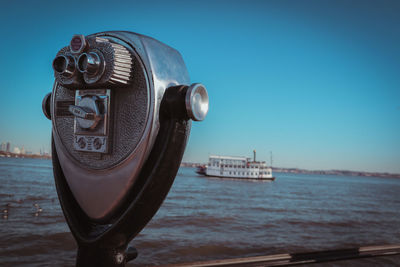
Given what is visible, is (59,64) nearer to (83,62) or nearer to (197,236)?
(83,62)

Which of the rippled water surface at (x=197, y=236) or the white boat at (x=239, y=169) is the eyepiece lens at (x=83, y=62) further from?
the white boat at (x=239, y=169)

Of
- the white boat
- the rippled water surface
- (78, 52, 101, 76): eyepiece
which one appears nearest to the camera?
(78, 52, 101, 76): eyepiece

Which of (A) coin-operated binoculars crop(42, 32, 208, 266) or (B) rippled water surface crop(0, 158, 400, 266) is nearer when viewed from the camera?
(A) coin-operated binoculars crop(42, 32, 208, 266)

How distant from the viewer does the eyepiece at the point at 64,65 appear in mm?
1029

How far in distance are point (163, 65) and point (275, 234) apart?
38.4 feet

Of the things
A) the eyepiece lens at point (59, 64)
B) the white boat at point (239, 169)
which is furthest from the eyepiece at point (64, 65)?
the white boat at point (239, 169)

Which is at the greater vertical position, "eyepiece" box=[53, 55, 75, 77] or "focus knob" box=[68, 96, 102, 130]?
"eyepiece" box=[53, 55, 75, 77]

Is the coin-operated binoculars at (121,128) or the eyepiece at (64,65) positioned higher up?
the eyepiece at (64,65)

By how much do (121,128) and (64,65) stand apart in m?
0.28

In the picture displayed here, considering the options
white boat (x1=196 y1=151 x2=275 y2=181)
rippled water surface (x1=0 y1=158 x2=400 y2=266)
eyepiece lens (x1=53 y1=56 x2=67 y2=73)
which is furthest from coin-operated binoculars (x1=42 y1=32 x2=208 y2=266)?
white boat (x1=196 y1=151 x2=275 y2=181)

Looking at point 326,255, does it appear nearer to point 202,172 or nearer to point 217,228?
point 217,228

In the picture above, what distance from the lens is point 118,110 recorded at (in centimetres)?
106

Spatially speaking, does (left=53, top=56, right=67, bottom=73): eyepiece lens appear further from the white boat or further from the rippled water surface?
the white boat

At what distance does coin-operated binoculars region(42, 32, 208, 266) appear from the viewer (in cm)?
100
